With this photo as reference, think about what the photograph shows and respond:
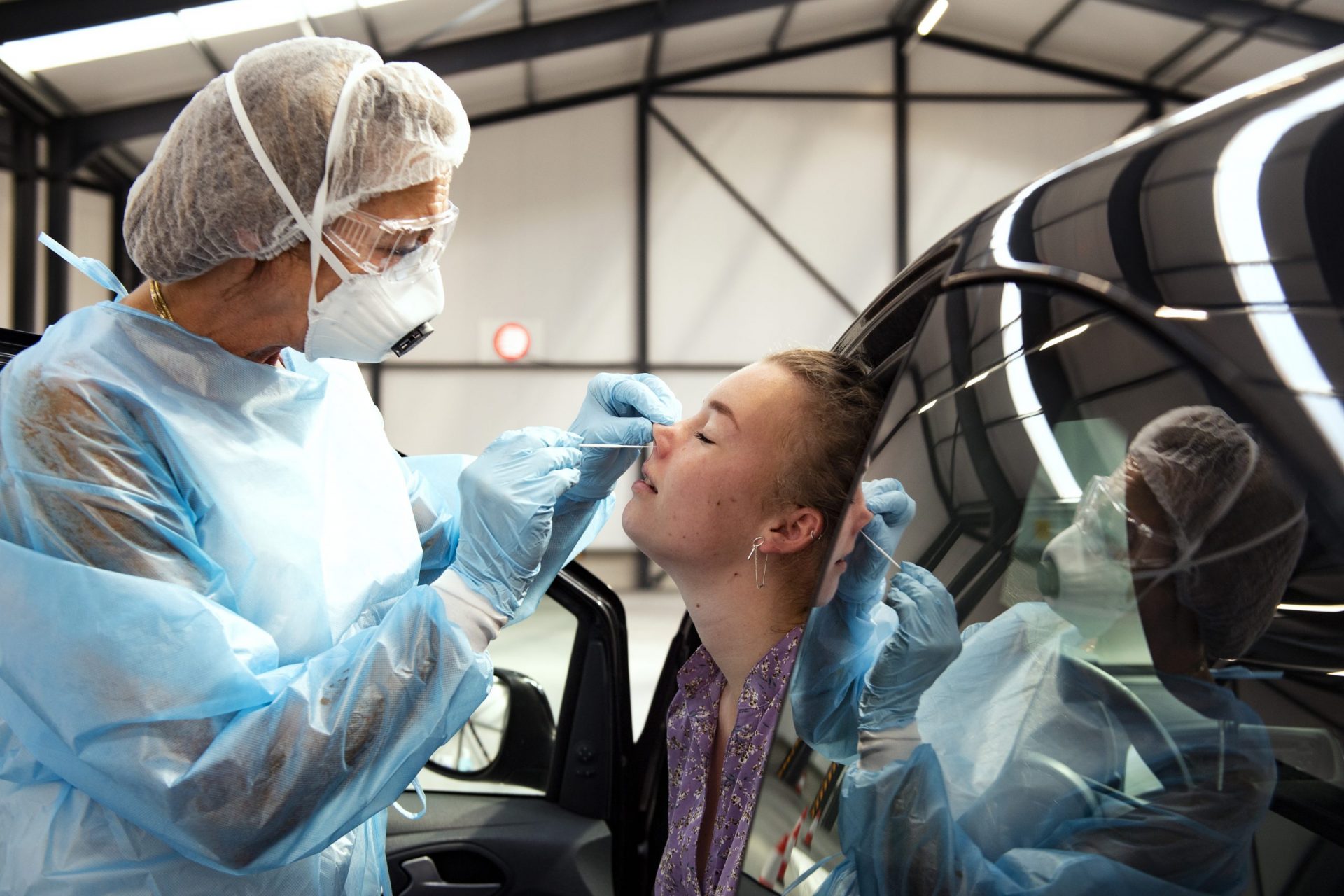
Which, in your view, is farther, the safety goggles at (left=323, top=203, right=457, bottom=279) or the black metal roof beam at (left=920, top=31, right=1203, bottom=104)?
the black metal roof beam at (left=920, top=31, right=1203, bottom=104)

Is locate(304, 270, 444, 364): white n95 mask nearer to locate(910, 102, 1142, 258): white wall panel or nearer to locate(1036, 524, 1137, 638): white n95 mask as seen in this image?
locate(1036, 524, 1137, 638): white n95 mask

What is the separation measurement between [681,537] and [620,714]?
2.33 ft

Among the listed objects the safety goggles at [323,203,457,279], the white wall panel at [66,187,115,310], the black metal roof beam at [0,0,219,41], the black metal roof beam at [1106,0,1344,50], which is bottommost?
the safety goggles at [323,203,457,279]

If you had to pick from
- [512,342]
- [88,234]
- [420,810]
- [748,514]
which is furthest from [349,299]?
[88,234]

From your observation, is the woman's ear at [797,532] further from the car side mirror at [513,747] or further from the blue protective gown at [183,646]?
the car side mirror at [513,747]

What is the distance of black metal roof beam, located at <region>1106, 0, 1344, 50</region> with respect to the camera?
790 centimetres

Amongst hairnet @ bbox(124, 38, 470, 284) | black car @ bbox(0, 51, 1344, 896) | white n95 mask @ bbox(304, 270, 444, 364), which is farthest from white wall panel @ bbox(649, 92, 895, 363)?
black car @ bbox(0, 51, 1344, 896)

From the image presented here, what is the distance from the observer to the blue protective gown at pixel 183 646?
3.59 feet

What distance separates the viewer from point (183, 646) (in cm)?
110

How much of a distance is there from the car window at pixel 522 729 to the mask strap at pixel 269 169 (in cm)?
107

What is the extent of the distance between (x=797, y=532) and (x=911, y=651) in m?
0.74

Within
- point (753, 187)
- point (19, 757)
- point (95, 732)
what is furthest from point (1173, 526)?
point (753, 187)

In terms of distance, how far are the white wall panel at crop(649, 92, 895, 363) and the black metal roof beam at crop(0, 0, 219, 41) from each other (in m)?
5.13

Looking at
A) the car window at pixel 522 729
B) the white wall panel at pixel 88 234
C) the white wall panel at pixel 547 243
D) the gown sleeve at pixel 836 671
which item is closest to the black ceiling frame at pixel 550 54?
the white wall panel at pixel 88 234
